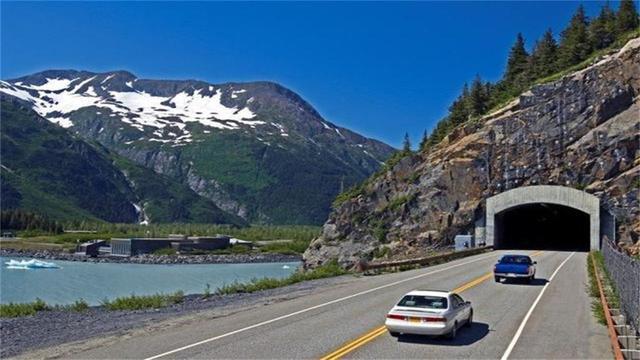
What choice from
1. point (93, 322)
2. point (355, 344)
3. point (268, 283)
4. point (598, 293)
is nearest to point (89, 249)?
point (268, 283)

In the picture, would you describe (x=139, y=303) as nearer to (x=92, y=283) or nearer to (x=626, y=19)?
(x=92, y=283)

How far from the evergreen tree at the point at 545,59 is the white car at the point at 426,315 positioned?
65145 mm

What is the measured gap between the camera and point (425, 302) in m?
17.2

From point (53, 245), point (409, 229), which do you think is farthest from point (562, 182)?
point (53, 245)

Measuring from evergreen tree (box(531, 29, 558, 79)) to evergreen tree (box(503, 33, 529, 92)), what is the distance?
117 cm

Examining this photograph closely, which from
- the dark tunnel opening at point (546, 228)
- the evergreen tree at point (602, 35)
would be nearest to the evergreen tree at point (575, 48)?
the evergreen tree at point (602, 35)

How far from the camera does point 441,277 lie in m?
34.6

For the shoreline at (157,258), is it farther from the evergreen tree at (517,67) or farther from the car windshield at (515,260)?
the car windshield at (515,260)

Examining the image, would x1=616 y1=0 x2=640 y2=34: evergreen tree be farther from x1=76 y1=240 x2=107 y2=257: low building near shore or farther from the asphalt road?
x1=76 y1=240 x2=107 y2=257: low building near shore

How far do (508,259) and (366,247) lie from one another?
36.5 metres

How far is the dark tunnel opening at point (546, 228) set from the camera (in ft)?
233

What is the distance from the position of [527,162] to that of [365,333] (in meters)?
50.0

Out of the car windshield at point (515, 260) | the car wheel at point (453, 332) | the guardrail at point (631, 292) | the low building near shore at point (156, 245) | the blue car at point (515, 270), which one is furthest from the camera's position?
the low building near shore at point (156, 245)

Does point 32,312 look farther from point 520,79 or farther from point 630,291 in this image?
point 520,79
